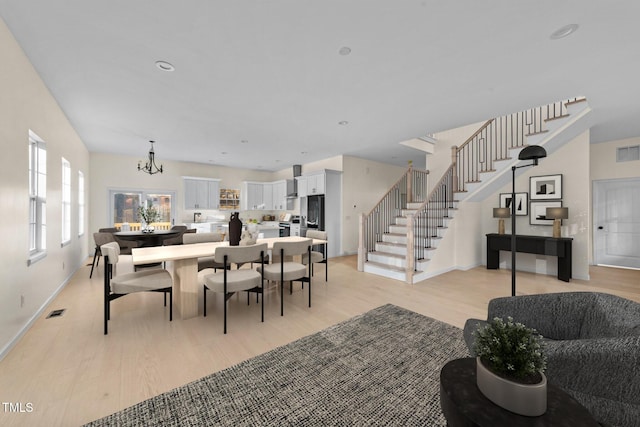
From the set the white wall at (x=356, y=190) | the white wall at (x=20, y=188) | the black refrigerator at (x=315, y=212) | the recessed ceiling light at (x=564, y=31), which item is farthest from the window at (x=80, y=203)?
the recessed ceiling light at (x=564, y=31)

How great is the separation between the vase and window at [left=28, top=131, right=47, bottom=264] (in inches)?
173

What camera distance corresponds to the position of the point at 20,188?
250 cm

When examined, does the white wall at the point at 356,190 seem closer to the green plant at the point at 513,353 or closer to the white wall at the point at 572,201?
the white wall at the point at 572,201

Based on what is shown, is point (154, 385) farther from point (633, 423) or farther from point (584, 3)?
point (584, 3)

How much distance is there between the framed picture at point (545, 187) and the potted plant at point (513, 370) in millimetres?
5529

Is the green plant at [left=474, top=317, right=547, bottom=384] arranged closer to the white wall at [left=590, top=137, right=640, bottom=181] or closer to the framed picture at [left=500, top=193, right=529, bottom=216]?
the framed picture at [left=500, top=193, right=529, bottom=216]

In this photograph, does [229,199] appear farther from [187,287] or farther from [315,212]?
[187,287]

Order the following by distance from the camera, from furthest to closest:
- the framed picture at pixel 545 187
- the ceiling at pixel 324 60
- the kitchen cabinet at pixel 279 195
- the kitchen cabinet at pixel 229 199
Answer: the kitchen cabinet at pixel 229 199 < the kitchen cabinet at pixel 279 195 < the framed picture at pixel 545 187 < the ceiling at pixel 324 60

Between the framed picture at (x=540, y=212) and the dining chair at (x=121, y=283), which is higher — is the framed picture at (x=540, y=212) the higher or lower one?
the higher one

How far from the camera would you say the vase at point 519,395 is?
37.2 inches

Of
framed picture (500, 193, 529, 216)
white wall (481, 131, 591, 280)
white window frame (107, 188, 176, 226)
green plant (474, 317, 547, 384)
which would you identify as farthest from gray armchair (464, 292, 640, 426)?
white window frame (107, 188, 176, 226)

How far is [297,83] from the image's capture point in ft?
9.98

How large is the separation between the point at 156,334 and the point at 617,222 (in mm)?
8752

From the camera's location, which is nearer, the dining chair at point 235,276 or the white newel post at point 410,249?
the dining chair at point 235,276
